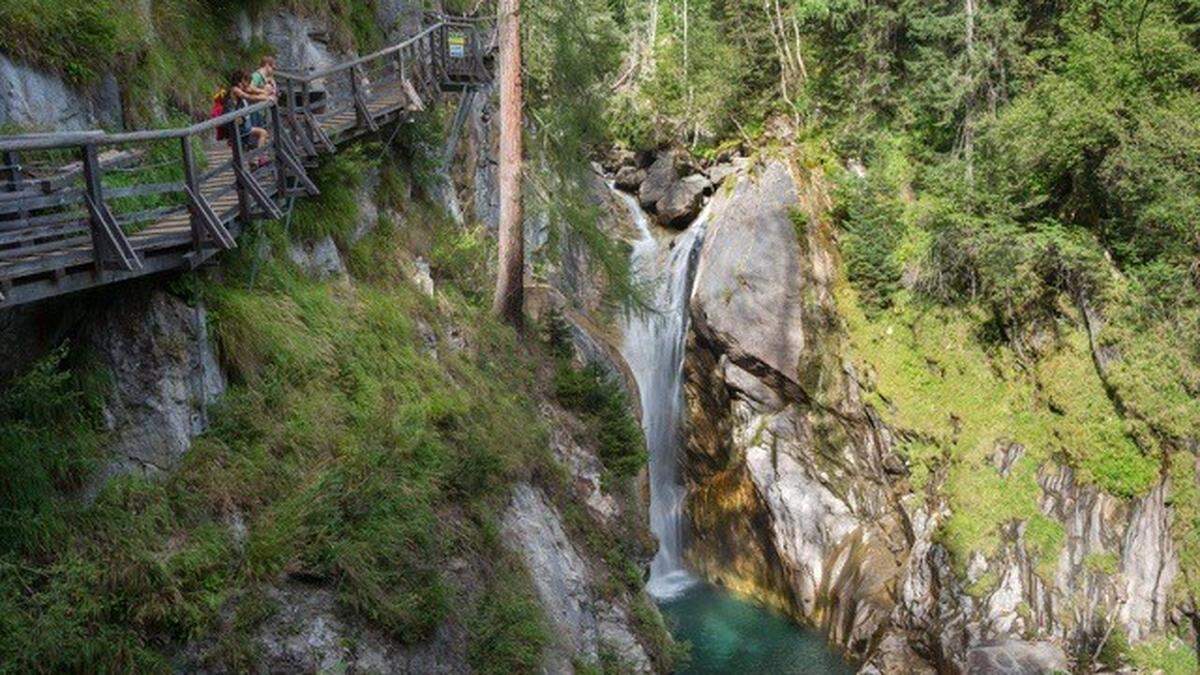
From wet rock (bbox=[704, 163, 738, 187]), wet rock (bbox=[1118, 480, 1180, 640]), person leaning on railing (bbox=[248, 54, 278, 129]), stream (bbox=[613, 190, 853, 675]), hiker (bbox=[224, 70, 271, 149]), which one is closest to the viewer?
hiker (bbox=[224, 70, 271, 149])

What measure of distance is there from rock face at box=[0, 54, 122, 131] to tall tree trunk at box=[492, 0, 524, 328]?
21.6 ft

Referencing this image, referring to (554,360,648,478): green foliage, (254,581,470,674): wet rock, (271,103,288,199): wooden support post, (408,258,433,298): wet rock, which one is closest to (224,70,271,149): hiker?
(271,103,288,199): wooden support post

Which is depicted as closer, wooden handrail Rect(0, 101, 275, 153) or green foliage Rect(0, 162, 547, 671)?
wooden handrail Rect(0, 101, 275, 153)

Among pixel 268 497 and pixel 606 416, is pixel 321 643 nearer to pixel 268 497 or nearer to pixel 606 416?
pixel 268 497

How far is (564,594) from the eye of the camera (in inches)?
420

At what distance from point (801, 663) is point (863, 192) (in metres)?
10.9

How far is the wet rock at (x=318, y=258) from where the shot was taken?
10250 millimetres

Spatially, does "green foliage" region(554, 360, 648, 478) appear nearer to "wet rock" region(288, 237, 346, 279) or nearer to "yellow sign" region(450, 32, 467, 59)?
"wet rock" region(288, 237, 346, 279)

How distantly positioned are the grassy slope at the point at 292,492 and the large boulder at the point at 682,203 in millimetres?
12021

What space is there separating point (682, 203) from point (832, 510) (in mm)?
9648

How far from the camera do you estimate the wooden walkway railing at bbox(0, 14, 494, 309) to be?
587 centimetres

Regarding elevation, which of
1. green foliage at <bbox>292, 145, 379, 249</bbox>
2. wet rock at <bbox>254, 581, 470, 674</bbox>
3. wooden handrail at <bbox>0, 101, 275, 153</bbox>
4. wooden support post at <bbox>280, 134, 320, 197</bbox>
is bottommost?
wet rock at <bbox>254, 581, 470, 674</bbox>

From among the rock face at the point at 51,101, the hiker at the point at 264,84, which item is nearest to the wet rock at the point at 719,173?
the hiker at the point at 264,84

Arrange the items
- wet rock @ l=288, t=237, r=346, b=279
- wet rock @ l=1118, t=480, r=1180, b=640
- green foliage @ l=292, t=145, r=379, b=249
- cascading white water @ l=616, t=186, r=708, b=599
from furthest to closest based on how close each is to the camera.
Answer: cascading white water @ l=616, t=186, r=708, b=599 < wet rock @ l=1118, t=480, r=1180, b=640 < green foliage @ l=292, t=145, r=379, b=249 < wet rock @ l=288, t=237, r=346, b=279
